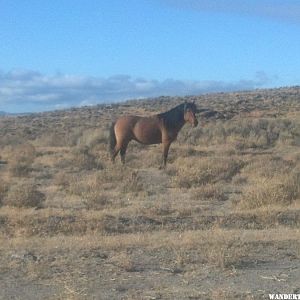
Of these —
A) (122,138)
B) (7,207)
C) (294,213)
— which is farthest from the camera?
(122,138)

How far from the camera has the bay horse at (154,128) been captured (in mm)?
25969

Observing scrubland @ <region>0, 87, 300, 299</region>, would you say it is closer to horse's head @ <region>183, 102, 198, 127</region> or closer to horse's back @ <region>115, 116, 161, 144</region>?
horse's head @ <region>183, 102, 198, 127</region>

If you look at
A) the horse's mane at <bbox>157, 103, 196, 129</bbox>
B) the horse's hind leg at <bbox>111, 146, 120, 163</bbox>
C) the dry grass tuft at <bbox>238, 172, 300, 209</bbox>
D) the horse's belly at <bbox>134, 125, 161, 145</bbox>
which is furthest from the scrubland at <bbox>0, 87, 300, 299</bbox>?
the horse's hind leg at <bbox>111, 146, 120, 163</bbox>

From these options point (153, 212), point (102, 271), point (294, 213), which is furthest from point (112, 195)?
point (102, 271)

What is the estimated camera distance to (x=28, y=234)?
12.2 metres

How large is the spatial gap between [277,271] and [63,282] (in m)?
2.78

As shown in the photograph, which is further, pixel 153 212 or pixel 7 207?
pixel 7 207

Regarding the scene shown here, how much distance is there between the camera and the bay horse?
26.0m

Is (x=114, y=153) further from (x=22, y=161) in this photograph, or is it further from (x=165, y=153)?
(x=22, y=161)

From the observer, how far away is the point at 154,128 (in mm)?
26656

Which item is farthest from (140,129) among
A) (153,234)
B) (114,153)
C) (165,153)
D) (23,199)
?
(153,234)

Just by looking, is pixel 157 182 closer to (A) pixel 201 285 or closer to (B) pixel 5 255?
(B) pixel 5 255

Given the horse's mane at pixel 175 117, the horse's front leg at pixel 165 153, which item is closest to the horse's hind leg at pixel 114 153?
the horse's front leg at pixel 165 153

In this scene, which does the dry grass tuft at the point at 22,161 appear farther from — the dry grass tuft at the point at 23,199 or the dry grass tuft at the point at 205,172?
the dry grass tuft at the point at 23,199
